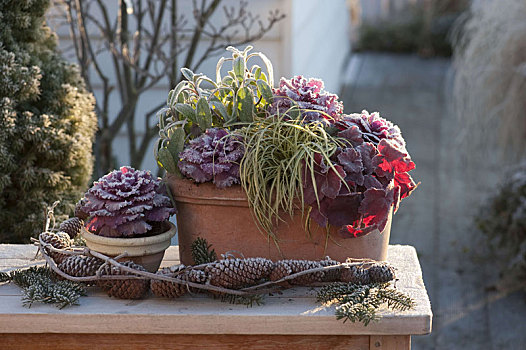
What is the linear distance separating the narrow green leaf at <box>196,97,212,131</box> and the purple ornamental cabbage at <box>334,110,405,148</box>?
274 millimetres

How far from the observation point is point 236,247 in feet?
4.76

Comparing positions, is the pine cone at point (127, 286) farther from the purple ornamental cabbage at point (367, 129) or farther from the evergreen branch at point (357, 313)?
the purple ornamental cabbage at point (367, 129)

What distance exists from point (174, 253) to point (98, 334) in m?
0.38

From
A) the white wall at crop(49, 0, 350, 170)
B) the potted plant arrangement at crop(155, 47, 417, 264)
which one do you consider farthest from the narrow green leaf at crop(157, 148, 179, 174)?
the white wall at crop(49, 0, 350, 170)

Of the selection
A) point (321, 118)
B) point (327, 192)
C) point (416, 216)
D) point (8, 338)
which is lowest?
point (416, 216)

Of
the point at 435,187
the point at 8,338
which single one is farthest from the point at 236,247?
the point at 435,187

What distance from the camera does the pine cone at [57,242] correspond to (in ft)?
4.74

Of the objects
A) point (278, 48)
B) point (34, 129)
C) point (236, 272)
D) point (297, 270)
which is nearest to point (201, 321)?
point (236, 272)

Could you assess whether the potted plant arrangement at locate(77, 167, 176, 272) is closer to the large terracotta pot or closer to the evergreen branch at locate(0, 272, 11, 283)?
the large terracotta pot

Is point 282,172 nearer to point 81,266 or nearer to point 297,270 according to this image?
point 297,270

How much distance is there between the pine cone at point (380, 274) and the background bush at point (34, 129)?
3.17 feet

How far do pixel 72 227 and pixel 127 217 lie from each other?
266 millimetres

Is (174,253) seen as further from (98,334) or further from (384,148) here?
(384,148)

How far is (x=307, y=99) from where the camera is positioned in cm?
150
